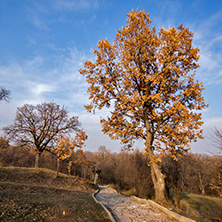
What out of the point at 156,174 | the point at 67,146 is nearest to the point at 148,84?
the point at 156,174

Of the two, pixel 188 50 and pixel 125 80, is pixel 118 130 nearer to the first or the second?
pixel 125 80

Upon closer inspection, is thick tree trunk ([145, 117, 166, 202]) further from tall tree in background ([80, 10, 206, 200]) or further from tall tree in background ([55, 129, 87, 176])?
tall tree in background ([55, 129, 87, 176])

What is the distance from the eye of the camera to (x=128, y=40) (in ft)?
33.0

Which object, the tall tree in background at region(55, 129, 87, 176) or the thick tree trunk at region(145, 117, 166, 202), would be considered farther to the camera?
the tall tree in background at region(55, 129, 87, 176)

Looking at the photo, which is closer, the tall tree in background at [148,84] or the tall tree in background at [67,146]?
the tall tree in background at [148,84]

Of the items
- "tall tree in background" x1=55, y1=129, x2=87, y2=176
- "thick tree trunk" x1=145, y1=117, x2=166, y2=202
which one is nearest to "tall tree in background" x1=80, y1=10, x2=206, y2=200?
"thick tree trunk" x1=145, y1=117, x2=166, y2=202

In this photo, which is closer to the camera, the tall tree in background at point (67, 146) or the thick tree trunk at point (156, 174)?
the thick tree trunk at point (156, 174)

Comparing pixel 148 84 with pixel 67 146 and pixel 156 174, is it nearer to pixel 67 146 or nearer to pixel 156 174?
pixel 156 174

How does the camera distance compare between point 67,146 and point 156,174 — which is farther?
point 67,146

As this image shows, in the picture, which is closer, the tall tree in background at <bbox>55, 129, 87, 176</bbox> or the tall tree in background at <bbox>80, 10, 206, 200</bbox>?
the tall tree in background at <bbox>80, 10, 206, 200</bbox>

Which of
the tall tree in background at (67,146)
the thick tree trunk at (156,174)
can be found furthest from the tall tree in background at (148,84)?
the tall tree in background at (67,146)

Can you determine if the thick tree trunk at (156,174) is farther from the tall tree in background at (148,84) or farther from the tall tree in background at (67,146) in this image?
the tall tree in background at (67,146)

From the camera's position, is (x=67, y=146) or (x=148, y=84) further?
(x=67, y=146)

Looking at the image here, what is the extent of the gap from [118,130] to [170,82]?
171 inches
